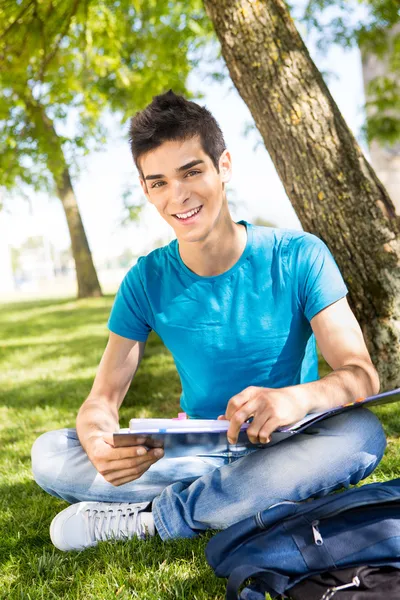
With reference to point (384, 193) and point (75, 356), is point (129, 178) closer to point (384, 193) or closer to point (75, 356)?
point (75, 356)

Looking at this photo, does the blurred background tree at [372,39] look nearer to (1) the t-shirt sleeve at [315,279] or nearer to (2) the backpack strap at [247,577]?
(1) the t-shirt sleeve at [315,279]

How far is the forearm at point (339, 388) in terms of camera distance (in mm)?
2018

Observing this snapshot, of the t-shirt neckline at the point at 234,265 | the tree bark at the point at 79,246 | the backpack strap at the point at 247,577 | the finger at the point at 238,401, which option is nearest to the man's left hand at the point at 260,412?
the finger at the point at 238,401

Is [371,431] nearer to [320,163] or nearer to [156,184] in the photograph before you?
[156,184]

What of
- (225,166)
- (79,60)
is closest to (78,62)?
(79,60)

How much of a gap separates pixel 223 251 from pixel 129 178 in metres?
16.8

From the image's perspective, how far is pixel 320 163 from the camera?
3656 mm

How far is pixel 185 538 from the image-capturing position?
2.30 meters

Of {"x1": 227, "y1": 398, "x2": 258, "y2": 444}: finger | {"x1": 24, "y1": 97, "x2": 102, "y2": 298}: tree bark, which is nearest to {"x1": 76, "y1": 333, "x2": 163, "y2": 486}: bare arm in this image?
{"x1": 227, "y1": 398, "x2": 258, "y2": 444}: finger

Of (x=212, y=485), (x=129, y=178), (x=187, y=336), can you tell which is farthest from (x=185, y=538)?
(x=129, y=178)

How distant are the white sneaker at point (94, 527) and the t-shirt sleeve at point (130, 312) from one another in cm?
74

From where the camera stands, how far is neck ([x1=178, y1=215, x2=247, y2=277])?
2.66m

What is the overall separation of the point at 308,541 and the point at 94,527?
0.92 meters

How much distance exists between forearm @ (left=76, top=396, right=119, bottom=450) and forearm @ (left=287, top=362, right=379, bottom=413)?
81 cm
